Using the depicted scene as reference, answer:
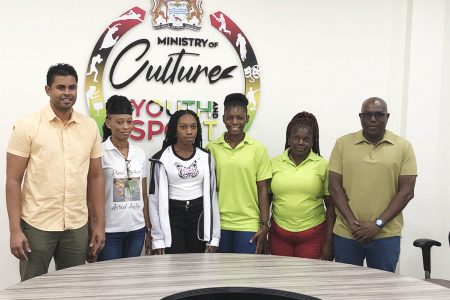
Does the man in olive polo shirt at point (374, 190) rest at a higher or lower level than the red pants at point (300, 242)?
higher

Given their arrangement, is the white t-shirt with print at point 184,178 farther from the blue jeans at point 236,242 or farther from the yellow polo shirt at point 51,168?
the yellow polo shirt at point 51,168

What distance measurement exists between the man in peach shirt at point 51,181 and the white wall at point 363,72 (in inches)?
39.1

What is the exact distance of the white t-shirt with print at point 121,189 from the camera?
9.86 ft

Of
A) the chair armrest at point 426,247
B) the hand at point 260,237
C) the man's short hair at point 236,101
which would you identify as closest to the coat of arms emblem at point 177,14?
the man's short hair at point 236,101

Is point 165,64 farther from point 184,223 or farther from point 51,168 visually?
point 51,168

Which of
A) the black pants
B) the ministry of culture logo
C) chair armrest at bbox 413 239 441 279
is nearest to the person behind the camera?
the black pants

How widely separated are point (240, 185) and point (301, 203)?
392mm

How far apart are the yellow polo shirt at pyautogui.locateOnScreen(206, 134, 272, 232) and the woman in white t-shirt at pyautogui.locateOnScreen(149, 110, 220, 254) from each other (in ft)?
0.24

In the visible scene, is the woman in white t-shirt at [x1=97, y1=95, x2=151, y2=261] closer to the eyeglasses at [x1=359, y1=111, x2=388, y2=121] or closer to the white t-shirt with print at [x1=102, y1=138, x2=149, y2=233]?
the white t-shirt with print at [x1=102, y1=138, x2=149, y2=233]

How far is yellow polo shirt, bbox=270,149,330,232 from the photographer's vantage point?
10.4 feet

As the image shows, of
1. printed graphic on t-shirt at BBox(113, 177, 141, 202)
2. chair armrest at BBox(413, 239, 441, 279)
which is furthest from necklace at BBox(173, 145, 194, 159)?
chair armrest at BBox(413, 239, 441, 279)

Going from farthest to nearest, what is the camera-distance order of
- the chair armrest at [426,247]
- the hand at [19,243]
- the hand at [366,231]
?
the chair armrest at [426,247] < the hand at [366,231] < the hand at [19,243]

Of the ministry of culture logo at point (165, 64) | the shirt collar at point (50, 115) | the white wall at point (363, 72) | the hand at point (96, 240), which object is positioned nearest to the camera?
the shirt collar at point (50, 115)

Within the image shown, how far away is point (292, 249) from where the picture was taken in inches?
126
